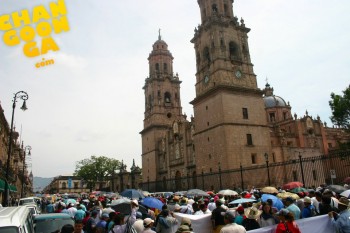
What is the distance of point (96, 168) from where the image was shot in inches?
3342

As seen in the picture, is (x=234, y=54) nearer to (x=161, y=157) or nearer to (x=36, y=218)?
(x=161, y=157)

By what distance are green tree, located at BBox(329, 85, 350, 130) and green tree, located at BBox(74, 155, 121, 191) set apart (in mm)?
60036

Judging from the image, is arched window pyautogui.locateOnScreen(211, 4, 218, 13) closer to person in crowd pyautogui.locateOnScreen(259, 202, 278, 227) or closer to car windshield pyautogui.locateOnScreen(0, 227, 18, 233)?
person in crowd pyautogui.locateOnScreen(259, 202, 278, 227)

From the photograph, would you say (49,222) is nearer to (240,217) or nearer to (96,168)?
(240,217)

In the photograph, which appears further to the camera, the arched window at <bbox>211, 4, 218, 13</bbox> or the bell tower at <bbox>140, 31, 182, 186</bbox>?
the bell tower at <bbox>140, 31, 182, 186</bbox>

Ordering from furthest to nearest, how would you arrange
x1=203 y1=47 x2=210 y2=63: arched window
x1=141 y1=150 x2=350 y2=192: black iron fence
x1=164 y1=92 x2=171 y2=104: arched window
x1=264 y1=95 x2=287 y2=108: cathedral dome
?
x1=264 y1=95 x2=287 y2=108: cathedral dome < x1=164 y1=92 x2=171 y2=104: arched window < x1=203 y1=47 x2=210 y2=63: arched window < x1=141 y1=150 x2=350 y2=192: black iron fence

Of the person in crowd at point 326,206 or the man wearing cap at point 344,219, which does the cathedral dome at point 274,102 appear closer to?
the person in crowd at point 326,206

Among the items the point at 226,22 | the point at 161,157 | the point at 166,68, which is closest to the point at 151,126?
the point at 161,157

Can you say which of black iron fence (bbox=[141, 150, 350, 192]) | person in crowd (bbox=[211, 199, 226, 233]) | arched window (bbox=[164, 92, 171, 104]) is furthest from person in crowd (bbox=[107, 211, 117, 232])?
arched window (bbox=[164, 92, 171, 104])

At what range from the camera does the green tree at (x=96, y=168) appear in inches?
3317

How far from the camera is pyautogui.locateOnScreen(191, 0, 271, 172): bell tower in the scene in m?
36.3

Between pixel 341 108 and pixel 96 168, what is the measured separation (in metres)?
65.2

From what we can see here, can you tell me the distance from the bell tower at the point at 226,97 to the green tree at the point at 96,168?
5015 centimetres

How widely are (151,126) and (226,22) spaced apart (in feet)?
84.0
